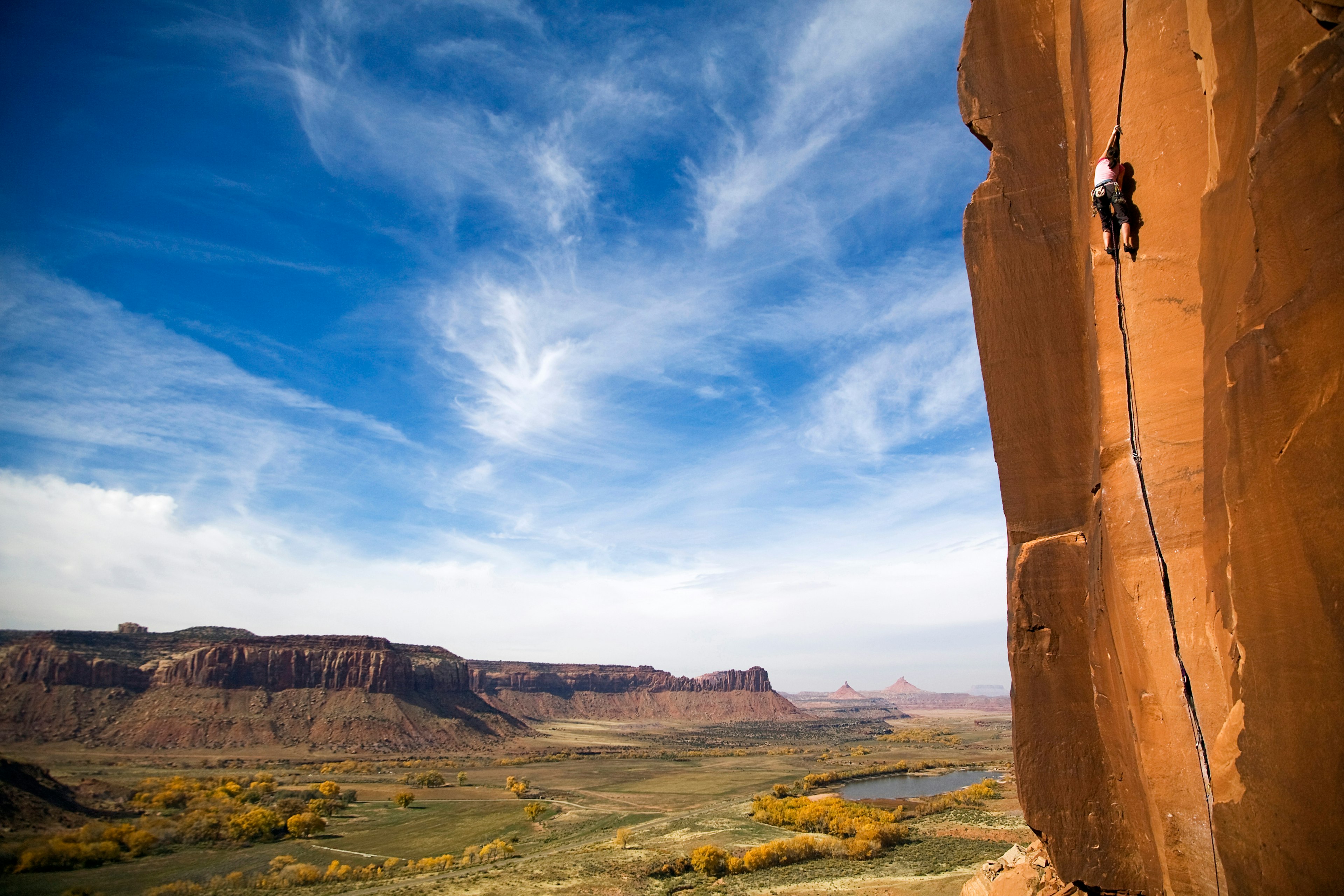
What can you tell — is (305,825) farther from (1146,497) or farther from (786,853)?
(1146,497)

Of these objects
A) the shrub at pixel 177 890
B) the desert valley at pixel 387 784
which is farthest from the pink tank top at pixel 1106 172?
the shrub at pixel 177 890

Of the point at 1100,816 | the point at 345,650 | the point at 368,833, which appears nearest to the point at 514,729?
the point at 345,650

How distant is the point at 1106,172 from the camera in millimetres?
6027

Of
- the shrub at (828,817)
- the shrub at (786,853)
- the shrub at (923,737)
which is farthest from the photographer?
the shrub at (923,737)

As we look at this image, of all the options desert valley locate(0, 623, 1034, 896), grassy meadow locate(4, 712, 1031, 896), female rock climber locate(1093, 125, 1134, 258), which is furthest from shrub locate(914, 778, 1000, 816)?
female rock climber locate(1093, 125, 1134, 258)

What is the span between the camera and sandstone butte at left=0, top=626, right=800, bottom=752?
91.6 metres

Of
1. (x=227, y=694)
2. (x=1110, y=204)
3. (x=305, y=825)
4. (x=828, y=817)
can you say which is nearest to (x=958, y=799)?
(x=828, y=817)

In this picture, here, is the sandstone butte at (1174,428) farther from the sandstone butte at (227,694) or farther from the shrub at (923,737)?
the shrub at (923,737)

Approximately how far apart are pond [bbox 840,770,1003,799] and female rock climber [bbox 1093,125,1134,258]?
54294mm

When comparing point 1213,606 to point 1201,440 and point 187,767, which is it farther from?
point 187,767

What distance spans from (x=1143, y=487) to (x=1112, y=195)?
256cm

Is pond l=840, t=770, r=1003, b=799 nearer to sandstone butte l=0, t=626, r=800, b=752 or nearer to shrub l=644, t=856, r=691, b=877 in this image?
shrub l=644, t=856, r=691, b=877

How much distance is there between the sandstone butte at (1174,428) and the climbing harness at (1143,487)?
37 mm

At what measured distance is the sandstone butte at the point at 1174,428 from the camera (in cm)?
389
